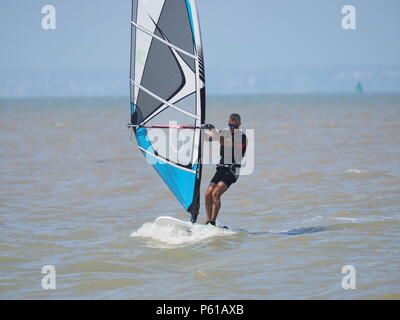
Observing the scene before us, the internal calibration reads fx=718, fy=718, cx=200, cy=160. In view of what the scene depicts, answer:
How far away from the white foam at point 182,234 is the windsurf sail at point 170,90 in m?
0.20

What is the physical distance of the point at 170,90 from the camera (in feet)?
30.7

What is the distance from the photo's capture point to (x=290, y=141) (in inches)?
966

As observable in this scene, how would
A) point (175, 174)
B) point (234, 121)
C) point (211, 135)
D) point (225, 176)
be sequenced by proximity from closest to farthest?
1. point (211, 135)
2. point (234, 121)
3. point (225, 176)
4. point (175, 174)

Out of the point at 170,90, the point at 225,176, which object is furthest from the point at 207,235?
the point at 170,90

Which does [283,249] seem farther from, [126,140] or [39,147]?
[126,140]

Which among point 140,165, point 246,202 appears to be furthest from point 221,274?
point 140,165

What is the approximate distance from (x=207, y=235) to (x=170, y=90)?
1.95 meters

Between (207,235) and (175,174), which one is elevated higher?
(175,174)

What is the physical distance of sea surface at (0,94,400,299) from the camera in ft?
24.4

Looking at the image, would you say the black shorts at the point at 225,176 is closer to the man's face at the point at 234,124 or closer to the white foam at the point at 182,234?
the man's face at the point at 234,124

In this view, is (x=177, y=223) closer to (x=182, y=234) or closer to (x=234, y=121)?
(x=182, y=234)

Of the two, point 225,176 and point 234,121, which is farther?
point 225,176

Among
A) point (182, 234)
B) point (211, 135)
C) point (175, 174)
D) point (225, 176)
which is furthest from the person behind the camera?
point (175, 174)

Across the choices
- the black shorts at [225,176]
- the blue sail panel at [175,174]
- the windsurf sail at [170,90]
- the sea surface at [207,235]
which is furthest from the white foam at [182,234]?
the black shorts at [225,176]
